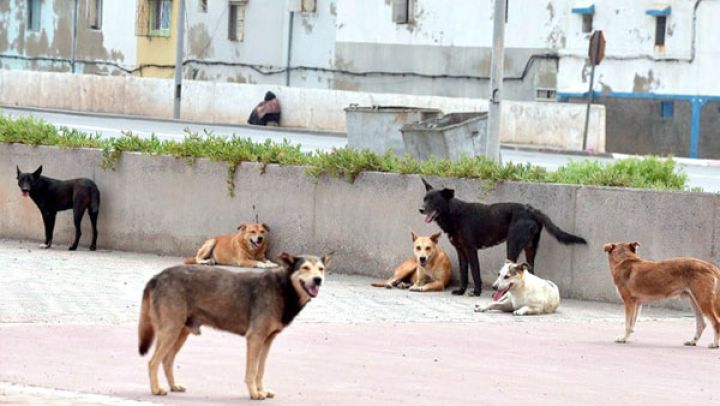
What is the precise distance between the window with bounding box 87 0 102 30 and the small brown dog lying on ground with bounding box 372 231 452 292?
44823mm

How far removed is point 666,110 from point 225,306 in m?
35.0

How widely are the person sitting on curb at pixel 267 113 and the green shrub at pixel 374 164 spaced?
2180cm

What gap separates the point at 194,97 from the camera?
154ft

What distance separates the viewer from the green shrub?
57.6ft

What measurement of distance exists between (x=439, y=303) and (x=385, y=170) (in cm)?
269

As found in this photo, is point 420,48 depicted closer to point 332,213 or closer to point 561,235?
point 332,213

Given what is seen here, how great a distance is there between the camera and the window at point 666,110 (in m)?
43.9

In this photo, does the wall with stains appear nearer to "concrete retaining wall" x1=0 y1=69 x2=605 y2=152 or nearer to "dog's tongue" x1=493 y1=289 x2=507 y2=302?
"concrete retaining wall" x1=0 y1=69 x2=605 y2=152

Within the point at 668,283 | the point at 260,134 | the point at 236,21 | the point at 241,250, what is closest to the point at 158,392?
the point at 668,283

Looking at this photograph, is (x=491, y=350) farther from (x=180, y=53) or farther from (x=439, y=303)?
(x=180, y=53)

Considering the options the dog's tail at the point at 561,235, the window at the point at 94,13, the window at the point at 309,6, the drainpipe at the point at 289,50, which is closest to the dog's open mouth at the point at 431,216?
the dog's tail at the point at 561,235

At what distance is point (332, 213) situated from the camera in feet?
61.2

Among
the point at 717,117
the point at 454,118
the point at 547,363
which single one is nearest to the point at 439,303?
the point at 547,363

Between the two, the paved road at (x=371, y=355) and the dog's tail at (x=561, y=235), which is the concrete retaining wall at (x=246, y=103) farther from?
the paved road at (x=371, y=355)
